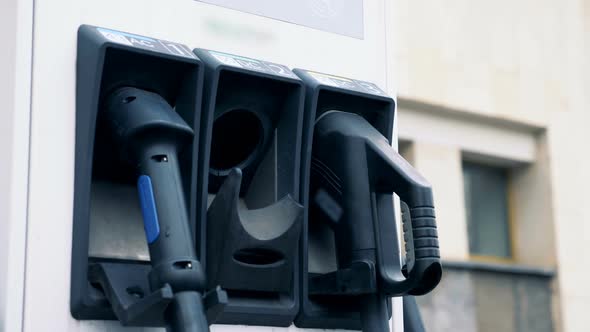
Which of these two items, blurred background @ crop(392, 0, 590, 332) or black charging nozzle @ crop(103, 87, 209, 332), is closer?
black charging nozzle @ crop(103, 87, 209, 332)

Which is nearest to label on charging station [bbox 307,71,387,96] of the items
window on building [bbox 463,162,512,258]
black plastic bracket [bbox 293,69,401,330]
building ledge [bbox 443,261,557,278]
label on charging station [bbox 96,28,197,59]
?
black plastic bracket [bbox 293,69,401,330]

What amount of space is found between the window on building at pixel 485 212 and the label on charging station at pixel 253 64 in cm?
585

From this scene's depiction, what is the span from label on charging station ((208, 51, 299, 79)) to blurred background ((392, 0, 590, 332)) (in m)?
5.01

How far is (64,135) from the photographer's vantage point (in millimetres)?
1068

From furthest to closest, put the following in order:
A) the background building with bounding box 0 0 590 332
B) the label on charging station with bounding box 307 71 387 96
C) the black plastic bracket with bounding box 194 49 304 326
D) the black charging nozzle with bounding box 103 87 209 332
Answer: the background building with bounding box 0 0 590 332 < the label on charging station with bounding box 307 71 387 96 < the black plastic bracket with bounding box 194 49 304 326 < the black charging nozzle with bounding box 103 87 209 332

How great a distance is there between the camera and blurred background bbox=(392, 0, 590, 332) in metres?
6.37

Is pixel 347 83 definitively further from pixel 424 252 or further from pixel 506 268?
pixel 506 268

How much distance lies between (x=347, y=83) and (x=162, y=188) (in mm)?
323

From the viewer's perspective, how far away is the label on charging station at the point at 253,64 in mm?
1160

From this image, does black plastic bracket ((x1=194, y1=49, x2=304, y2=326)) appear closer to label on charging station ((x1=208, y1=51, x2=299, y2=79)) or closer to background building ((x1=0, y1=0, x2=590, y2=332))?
label on charging station ((x1=208, y1=51, x2=299, y2=79))

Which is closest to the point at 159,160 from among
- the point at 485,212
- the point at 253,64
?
the point at 253,64

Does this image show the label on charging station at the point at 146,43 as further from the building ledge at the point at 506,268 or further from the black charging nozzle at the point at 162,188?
the building ledge at the point at 506,268

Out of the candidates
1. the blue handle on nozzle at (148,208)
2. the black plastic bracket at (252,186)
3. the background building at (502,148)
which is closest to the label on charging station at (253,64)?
the black plastic bracket at (252,186)

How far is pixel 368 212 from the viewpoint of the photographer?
1.20 m
